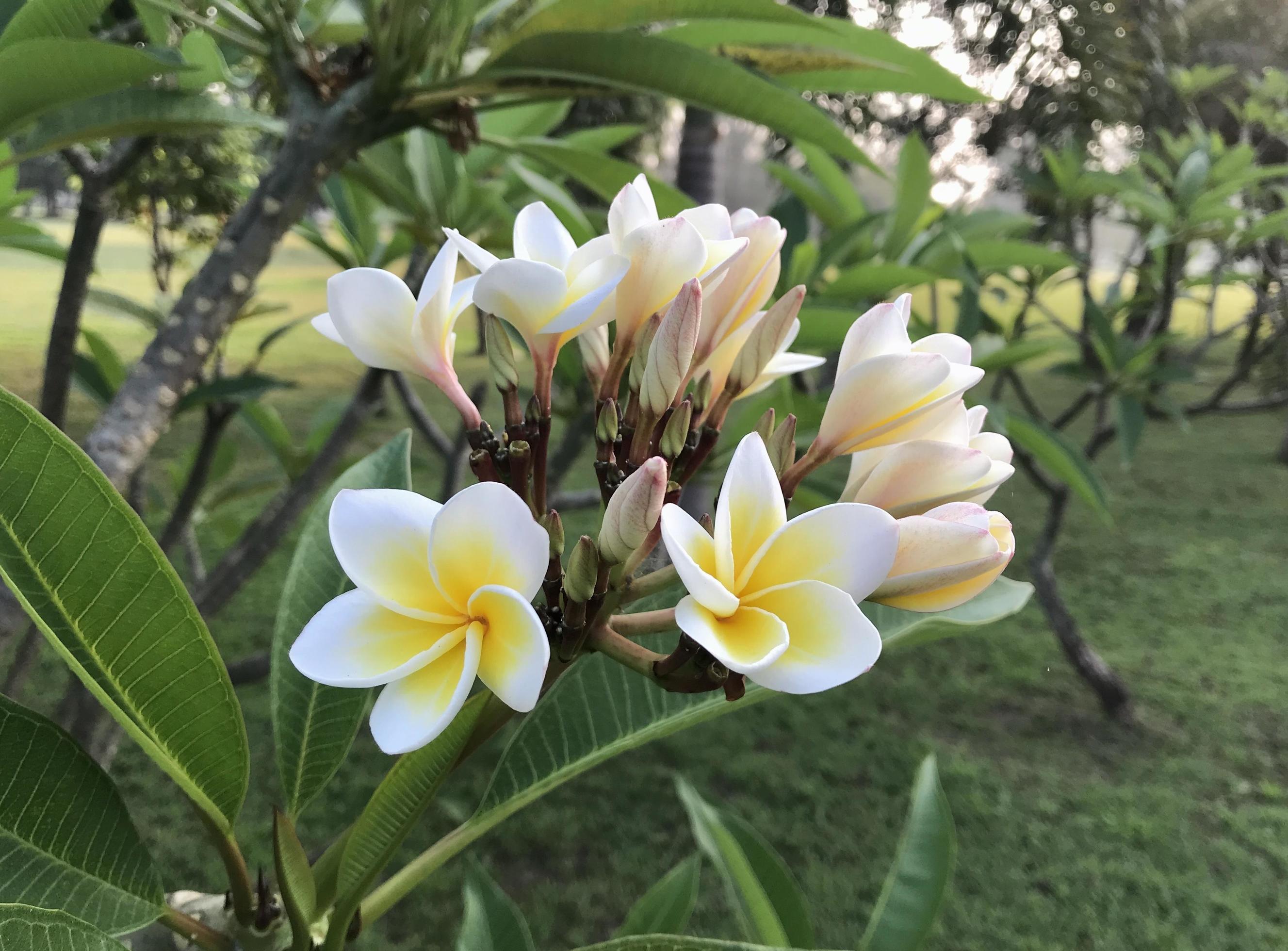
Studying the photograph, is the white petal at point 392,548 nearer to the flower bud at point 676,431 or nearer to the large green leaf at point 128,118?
the flower bud at point 676,431

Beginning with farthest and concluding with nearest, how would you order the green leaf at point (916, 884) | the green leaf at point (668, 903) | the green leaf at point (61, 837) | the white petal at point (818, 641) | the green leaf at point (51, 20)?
the green leaf at point (668, 903), the green leaf at point (916, 884), the green leaf at point (51, 20), the green leaf at point (61, 837), the white petal at point (818, 641)

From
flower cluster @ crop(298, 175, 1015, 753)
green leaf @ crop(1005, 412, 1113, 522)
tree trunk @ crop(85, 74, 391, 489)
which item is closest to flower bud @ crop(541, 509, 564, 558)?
flower cluster @ crop(298, 175, 1015, 753)

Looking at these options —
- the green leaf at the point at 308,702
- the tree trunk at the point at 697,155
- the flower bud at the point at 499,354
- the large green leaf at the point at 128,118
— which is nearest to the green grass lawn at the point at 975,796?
the large green leaf at the point at 128,118

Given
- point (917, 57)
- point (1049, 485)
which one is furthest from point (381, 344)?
point (1049, 485)

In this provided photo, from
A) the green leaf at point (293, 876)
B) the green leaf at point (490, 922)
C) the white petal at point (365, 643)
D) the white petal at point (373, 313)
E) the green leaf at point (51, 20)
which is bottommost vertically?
the green leaf at point (490, 922)

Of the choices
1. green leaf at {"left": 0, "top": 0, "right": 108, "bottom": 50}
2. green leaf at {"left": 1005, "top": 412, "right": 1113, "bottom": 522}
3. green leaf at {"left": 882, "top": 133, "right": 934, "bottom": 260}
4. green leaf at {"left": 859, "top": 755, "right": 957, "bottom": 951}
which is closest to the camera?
green leaf at {"left": 0, "top": 0, "right": 108, "bottom": 50}

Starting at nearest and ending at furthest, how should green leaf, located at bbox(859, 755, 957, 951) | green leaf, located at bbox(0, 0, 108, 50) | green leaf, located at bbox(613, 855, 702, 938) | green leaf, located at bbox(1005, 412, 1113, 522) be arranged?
1. green leaf, located at bbox(0, 0, 108, 50)
2. green leaf, located at bbox(859, 755, 957, 951)
3. green leaf, located at bbox(613, 855, 702, 938)
4. green leaf, located at bbox(1005, 412, 1113, 522)

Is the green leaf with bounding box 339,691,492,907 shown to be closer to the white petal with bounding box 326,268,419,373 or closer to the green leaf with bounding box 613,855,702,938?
the white petal with bounding box 326,268,419,373
